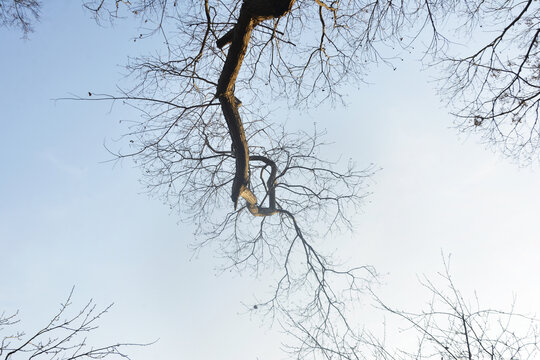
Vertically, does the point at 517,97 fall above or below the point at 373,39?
below

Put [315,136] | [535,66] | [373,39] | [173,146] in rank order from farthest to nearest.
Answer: [315,136] → [173,146] → [373,39] → [535,66]

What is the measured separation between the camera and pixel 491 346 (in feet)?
11.0

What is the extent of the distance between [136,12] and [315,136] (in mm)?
4115

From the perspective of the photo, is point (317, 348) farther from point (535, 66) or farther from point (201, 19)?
point (201, 19)

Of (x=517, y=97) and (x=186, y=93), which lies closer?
(x=517, y=97)

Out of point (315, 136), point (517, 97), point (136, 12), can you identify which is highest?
point (315, 136)

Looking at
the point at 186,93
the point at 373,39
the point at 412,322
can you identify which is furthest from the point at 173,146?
the point at 412,322

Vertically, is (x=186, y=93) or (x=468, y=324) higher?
(x=186, y=93)

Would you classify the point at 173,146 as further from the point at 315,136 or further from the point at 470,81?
the point at 470,81

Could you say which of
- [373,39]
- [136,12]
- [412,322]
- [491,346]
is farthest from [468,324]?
[136,12]

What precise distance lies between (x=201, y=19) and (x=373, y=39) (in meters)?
2.49

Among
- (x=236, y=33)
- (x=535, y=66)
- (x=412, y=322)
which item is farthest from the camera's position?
(x=236, y=33)

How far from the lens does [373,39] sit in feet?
16.2

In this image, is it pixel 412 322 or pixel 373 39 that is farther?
pixel 373 39
